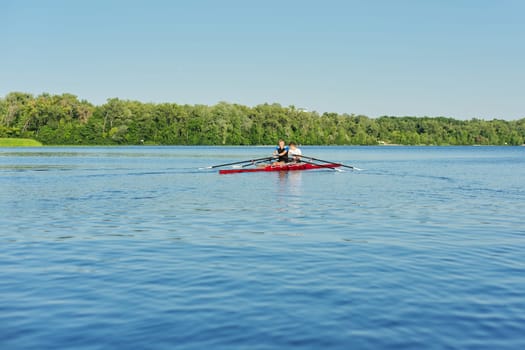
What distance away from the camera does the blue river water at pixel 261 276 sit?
713 centimetres

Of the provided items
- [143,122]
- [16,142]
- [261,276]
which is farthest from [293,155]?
[143,122]

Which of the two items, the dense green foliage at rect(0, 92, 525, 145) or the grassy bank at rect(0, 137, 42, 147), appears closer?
the grassy bank at rect(0, 137, 42, 147)

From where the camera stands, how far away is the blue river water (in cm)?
713

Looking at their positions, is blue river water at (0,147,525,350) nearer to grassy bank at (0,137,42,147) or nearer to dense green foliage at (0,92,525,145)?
grassy bank at (0,137,42,147)

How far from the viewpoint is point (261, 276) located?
10039 mm

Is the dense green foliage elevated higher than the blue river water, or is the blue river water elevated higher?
the dense green foliage

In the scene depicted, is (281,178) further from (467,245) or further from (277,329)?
(277,329)

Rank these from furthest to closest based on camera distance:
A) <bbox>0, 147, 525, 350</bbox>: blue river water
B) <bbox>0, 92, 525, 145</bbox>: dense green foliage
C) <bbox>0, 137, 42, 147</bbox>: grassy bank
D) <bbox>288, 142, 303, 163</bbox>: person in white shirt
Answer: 1. <bbox>0, 92, 525, 145</bbox>: dense green foliage
2. <bbox>0, 137, 42, 147</bbox>: grassy bank
3. <bbox>288, 142, 303, 163</bbox>: person in white shirt
4. <bbox>0, 147, 525, 350</bbox>: blue river water

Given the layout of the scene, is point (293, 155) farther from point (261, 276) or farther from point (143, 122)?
point (143, 122)

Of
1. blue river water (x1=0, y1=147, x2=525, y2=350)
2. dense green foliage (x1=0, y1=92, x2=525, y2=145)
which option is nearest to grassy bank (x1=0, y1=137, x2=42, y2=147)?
dense green foliage (x1=0, y1=92, x2=525, y2=145)

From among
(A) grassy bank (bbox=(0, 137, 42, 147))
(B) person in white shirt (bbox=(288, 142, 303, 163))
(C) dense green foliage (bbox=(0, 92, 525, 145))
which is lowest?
(A) grassy bank (bbox=(0, 137, 42, 147))

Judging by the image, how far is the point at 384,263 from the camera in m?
11.2

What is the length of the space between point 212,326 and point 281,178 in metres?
29.1

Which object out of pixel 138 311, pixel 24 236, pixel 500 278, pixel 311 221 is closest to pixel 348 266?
pixel 500 278
